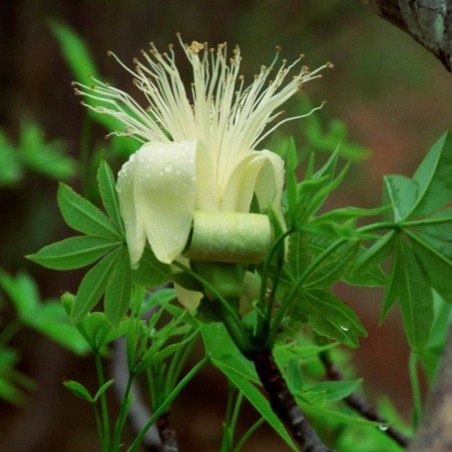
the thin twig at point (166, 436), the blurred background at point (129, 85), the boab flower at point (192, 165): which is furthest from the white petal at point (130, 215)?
the blurred background at point (129, 85)

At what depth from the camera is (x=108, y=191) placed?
542 mm

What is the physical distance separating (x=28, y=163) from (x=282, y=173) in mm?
1366

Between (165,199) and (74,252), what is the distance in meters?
0.08

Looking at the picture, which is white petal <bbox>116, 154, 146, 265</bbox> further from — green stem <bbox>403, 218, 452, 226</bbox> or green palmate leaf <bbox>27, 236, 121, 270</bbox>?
green stem <bbox>403, 218, 452, 226</bbox>

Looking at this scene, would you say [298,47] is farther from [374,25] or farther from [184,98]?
[184,98]

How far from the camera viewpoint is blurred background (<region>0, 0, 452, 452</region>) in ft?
11.3

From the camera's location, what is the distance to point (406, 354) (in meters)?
4.45

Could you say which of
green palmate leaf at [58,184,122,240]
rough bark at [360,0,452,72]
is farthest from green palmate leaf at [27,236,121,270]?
rough bark at [360,0,452,72]

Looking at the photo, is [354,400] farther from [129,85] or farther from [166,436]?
[129,85]

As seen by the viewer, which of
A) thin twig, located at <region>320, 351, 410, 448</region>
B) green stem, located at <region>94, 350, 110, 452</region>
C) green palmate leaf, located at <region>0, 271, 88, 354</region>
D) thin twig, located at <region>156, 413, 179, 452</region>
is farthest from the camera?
green palmate leaf, located at <region>0, 271, 88, 354</region>

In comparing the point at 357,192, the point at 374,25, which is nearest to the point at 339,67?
the point at 374,25

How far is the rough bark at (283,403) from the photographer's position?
1.69 ft

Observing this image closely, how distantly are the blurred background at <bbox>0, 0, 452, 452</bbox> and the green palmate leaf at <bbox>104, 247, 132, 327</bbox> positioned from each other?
255 centimetres

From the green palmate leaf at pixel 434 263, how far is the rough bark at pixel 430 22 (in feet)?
0.33
